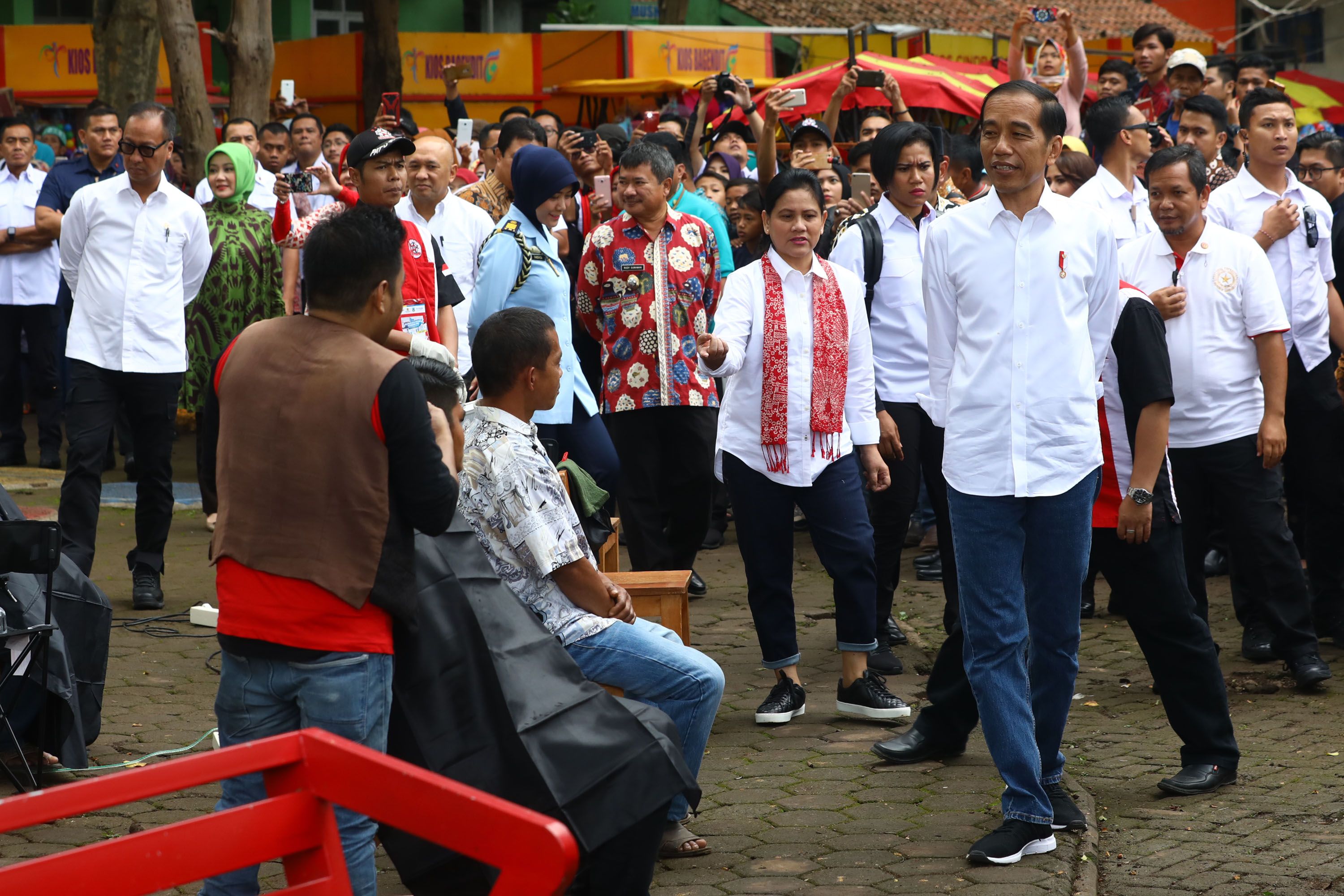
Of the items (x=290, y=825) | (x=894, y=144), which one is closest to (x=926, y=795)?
(x=894, y=144)

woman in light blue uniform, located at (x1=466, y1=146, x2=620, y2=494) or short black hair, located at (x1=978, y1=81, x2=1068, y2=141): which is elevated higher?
short black hair, located at (x1=978, y1=81, x2=1068, y2=141)

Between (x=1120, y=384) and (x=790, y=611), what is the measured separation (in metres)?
1.62

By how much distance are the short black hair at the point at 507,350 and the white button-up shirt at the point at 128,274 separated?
3.63 m

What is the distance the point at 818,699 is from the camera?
6.16 m

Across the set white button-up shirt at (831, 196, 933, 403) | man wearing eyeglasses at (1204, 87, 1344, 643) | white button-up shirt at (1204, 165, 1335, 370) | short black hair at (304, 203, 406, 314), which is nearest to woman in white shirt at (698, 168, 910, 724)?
white button-up shirt at (831, 196, 933, 403)

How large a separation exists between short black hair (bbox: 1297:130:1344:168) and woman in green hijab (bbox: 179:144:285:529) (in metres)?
5.88

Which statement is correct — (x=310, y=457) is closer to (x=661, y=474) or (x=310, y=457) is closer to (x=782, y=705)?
(x=782, y=705)

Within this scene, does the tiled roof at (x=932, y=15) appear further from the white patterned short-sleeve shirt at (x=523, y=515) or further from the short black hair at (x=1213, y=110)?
the white patterned short-sleeve shirt at (x=523, y=515)

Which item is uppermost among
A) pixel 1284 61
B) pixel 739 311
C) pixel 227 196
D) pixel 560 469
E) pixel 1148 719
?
pixel 1284 61

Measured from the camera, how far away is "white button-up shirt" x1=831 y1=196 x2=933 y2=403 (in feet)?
21.7

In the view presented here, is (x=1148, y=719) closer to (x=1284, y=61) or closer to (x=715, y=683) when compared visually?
(x=715, y=683)

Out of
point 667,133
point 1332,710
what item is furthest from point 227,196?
point 1332,710

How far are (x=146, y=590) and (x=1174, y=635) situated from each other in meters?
4.90

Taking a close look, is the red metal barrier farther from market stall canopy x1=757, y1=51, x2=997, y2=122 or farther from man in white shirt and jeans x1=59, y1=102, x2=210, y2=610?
market stall canopy x1=757, y1=51, x2=997, y2=122
